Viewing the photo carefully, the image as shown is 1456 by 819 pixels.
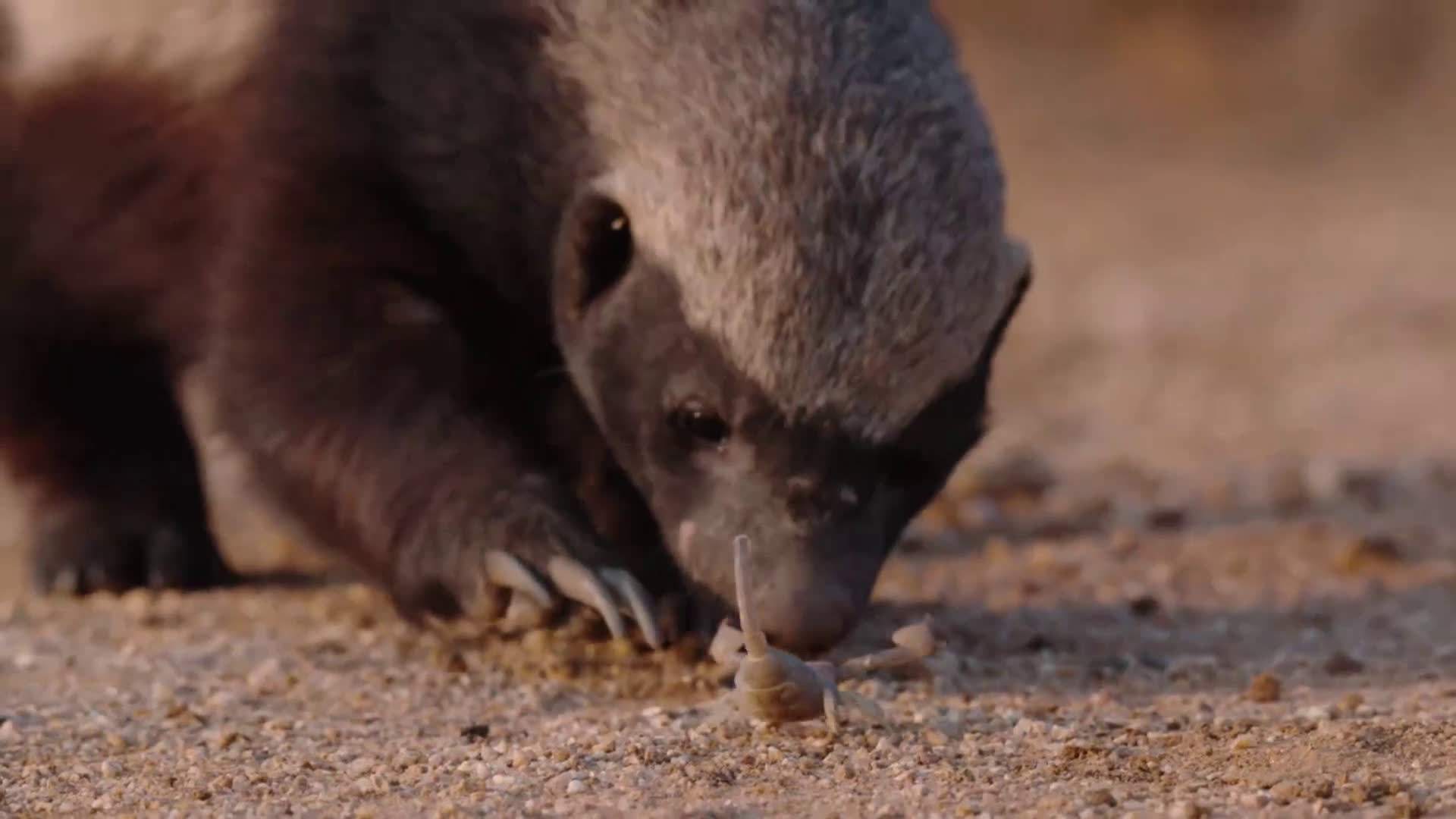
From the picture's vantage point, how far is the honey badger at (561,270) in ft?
11.0

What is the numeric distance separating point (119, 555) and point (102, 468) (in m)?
0.28

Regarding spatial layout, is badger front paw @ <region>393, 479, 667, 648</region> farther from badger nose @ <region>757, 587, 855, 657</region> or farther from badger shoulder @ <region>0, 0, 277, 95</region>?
badger shoulder @ <region>0, 0, 277, 95</region>

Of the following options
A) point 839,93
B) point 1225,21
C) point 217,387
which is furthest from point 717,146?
point 1225,21

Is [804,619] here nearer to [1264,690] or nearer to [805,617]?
[805,617]

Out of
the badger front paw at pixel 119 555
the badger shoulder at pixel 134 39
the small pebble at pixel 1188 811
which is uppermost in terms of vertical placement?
the badger shoulder at pixel 134 39

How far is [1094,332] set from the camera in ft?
29.6

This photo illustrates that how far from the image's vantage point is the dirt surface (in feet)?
9.60

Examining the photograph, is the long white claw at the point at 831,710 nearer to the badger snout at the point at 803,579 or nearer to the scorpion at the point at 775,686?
the scorpion at the point at 775,686

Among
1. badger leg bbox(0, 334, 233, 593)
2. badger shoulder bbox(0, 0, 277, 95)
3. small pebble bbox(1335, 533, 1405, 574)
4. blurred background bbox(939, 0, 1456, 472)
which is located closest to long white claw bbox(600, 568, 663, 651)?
badger shoulder bbox(0, 0, 277, 95)

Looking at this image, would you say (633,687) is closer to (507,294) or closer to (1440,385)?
(507,294)

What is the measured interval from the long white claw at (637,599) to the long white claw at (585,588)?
23mm

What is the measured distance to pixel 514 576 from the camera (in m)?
3.68

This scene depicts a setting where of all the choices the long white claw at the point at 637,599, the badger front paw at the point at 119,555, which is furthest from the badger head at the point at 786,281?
the badger front paw at the point at 119,555

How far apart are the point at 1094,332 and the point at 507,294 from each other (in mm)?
5271
